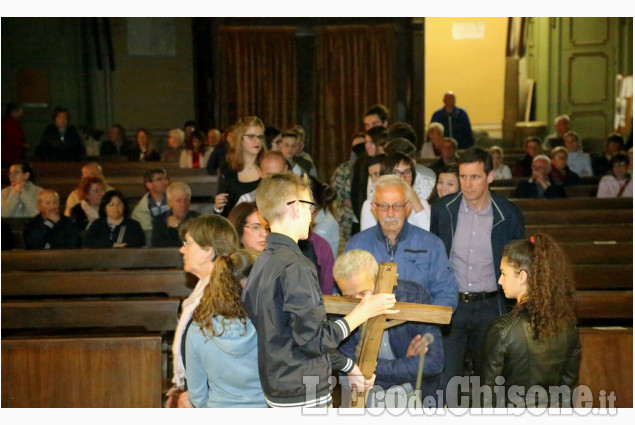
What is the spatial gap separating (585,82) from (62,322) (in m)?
10.6

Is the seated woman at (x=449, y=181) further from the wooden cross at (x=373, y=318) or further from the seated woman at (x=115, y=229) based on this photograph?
the wooden cross at (x=373, y=318)

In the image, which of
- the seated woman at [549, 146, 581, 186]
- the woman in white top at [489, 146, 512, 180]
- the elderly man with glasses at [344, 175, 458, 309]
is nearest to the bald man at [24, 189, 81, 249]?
the elderly man with glasses at [344, 175, 458, 309]

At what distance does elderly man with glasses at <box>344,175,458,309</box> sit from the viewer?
3979 mm

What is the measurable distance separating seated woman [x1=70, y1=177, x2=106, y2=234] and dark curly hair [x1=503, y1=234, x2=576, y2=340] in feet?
16.7

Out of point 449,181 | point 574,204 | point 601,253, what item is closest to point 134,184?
point 574,204

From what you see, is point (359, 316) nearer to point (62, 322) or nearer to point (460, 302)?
point (460, 302)

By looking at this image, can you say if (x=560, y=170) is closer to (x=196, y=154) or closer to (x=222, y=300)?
(x=196, y=154)

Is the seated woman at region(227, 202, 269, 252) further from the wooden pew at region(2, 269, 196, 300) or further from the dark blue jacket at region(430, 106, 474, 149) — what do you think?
the dark blue jacket at region(430, 106, 474, 149)

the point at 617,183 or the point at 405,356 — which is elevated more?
the point at 617,183

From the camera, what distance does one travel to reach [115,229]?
6.78 m

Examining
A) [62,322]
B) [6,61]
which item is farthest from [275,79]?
[62,322]

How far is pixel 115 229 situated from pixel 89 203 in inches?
40.0

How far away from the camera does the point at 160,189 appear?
7281mm

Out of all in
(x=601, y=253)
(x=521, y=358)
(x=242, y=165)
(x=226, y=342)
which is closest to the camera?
(x=226, y=342)
